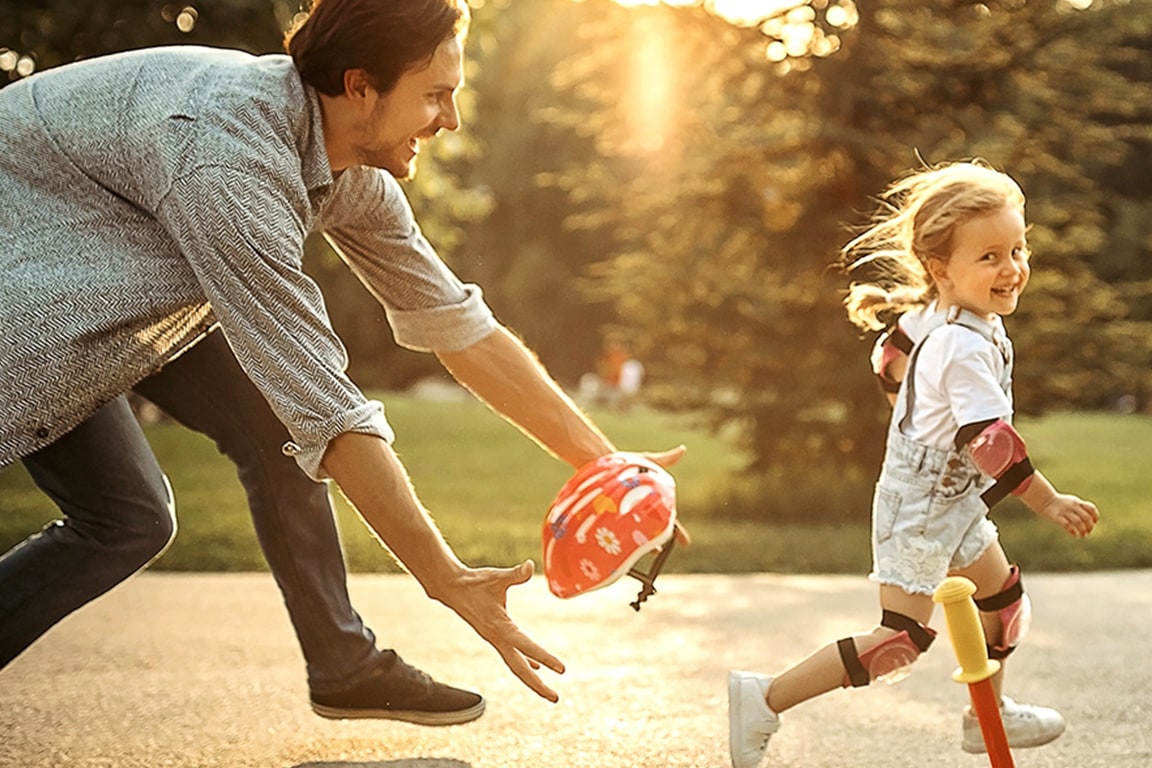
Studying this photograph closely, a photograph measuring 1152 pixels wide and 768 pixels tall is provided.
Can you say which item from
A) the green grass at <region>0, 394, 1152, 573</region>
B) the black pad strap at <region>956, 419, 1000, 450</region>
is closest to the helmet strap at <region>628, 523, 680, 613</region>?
the black pad strap at <region>956, 419, 1000, 450</region>

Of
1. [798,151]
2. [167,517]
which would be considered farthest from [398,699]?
[798,151]

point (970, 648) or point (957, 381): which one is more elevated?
point (957, 381)

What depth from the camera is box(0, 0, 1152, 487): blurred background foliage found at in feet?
32.7

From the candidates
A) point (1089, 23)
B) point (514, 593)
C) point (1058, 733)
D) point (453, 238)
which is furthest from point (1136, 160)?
point (1058, 733)

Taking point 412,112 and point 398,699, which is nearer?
point 412,112

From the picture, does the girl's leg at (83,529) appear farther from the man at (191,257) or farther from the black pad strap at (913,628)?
the black pad strap at (913,628)

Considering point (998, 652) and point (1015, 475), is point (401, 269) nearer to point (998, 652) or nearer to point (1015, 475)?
point (1015, 475)

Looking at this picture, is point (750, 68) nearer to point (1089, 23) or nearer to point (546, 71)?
point (1089, 23)

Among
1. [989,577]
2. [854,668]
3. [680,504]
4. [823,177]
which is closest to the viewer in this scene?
[854,668]

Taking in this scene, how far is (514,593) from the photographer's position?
20.4ft

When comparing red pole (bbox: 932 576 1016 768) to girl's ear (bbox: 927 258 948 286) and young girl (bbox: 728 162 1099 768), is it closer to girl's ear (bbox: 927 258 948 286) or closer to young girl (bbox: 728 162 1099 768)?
young girl (bbox: 728 162 1099 768)

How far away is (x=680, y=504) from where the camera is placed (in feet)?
36.6

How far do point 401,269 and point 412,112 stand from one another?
635mm

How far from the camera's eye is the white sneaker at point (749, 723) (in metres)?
3.24
